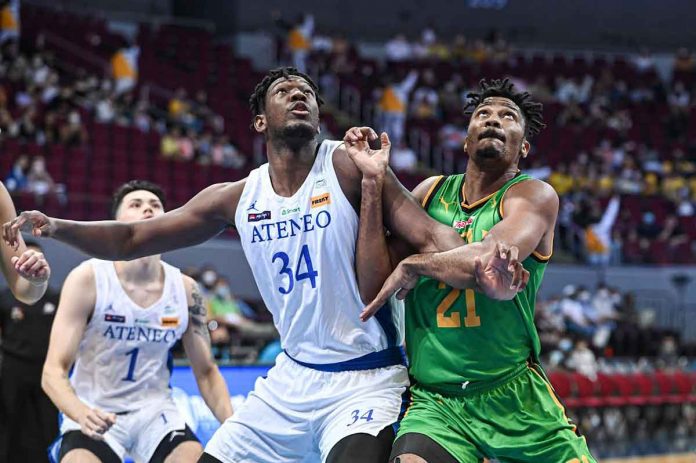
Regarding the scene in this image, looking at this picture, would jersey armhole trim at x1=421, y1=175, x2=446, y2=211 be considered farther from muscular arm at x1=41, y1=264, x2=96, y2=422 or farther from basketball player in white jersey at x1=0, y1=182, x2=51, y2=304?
muscular arm at x1=41, y1=264, x2=96, y2=422

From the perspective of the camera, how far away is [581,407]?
47.8 ft

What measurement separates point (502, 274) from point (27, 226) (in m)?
2.08

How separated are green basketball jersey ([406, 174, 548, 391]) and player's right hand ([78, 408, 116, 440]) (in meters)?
Result: 1.52

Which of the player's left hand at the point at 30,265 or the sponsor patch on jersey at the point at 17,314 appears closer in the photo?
the player's left hand at the point at 30,265

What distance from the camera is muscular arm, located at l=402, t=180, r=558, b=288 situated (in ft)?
14.4

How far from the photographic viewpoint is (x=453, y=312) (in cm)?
470

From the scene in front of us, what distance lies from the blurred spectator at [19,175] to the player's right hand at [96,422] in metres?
9.55

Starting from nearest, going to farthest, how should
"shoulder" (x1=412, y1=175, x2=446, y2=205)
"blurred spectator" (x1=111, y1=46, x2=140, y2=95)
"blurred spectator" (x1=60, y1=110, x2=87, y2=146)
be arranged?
"shoulder" (x1=412, y1=175, x2=446, y2=205) → "blurred spectator" (x1=60, y1=110, x2=87, y2=146) → "blurred spectator" (x1=111, y1=46, x2=140, y2=95)

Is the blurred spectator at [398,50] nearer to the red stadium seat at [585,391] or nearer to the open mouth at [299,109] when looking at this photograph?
the red stadium seat at [585,391]

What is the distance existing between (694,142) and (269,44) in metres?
10.9

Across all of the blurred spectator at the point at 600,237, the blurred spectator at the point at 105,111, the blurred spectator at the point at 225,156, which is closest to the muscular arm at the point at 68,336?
the blurred spectator at the point at 105,111

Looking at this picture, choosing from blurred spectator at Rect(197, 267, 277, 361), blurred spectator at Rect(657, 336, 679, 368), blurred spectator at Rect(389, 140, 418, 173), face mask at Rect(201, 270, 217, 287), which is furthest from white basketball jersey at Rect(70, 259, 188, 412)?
blurred spectator at Rect(389, 140, 418, 173)

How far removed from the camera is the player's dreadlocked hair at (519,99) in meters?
5.07

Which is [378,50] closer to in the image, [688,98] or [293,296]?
[688,98]
